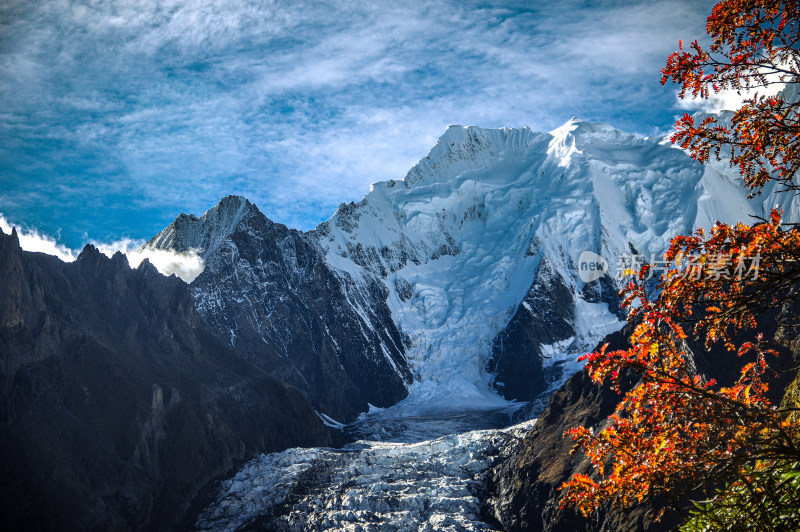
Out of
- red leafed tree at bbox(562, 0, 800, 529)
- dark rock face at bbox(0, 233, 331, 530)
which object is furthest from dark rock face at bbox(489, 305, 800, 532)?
dark rock face at bbox(0, 233, 331, 530)

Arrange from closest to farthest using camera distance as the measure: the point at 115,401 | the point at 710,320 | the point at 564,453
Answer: the point at 710,320, the point at 564,453, the point at 115,401

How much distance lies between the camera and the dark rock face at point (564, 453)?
208 ft

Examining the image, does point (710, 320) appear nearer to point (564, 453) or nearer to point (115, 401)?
point (564, 453)

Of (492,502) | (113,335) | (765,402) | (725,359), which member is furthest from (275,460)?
(765,402)

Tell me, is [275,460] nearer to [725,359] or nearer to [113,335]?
[113,335]

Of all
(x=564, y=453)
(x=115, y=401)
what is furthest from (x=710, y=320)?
(x=115, y=401)

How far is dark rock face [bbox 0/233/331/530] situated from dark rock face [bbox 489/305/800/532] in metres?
55.8

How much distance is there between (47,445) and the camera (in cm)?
9306

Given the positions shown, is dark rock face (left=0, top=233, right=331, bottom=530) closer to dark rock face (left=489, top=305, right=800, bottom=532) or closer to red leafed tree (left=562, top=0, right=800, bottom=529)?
dark rock face (left=489, top=305, right=800, bottom=532)

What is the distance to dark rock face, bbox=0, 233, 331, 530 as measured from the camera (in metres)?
90.4

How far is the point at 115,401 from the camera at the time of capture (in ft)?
372

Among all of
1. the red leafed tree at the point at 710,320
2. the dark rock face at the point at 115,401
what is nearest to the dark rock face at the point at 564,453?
the red leafed tree at the point at 710,320

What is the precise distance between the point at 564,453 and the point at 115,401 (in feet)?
266

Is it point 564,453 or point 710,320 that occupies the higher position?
point 710,320
